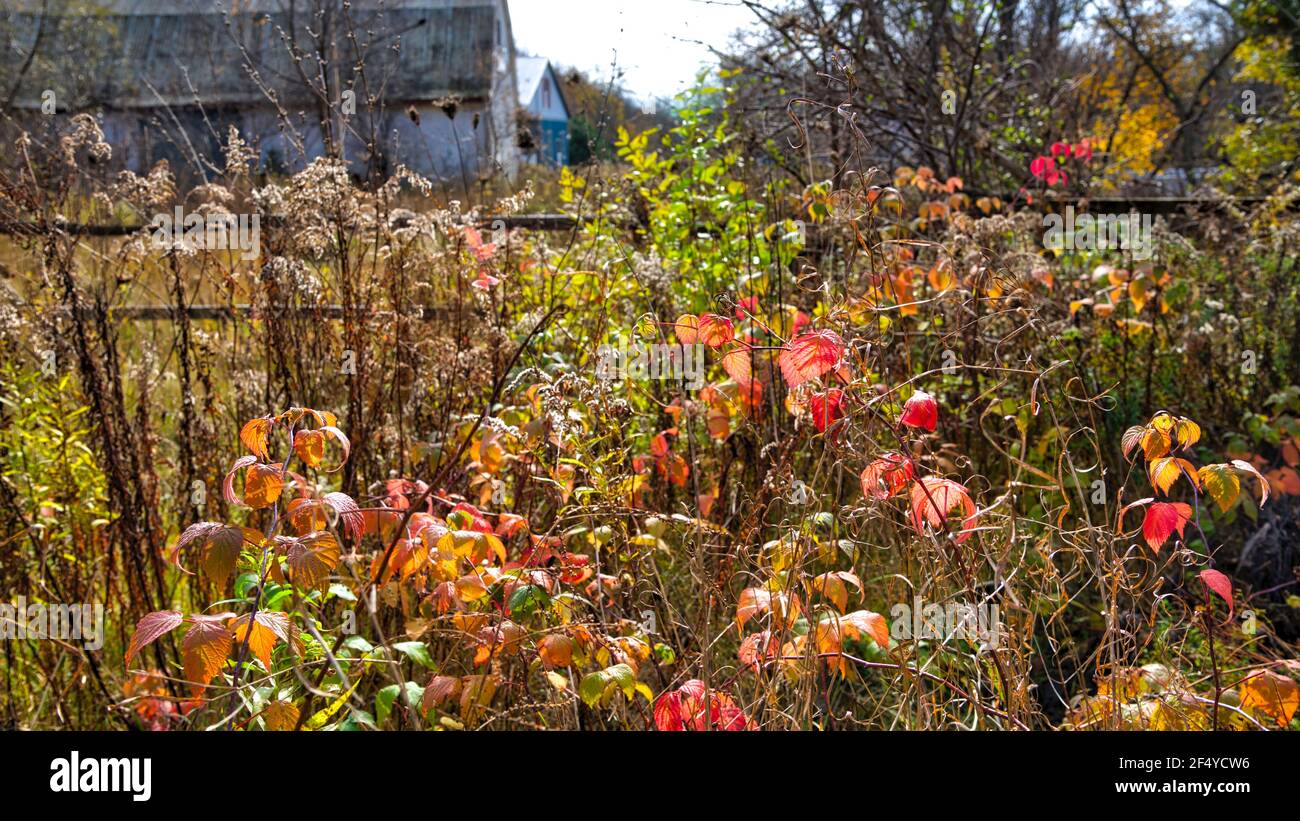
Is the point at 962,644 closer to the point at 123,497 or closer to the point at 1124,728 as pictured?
the point at 1124,728

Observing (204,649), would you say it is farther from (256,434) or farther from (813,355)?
(813,355)

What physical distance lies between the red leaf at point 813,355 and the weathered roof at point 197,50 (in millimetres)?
13696

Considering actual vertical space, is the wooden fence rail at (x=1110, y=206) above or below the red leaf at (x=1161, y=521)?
above

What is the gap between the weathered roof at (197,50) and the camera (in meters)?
16.4

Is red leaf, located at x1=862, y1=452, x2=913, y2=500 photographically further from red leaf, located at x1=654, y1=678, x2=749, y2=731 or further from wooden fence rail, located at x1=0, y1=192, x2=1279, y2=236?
wooden fence rail, located at x1=0, y1=192, x2=1279, y2=236

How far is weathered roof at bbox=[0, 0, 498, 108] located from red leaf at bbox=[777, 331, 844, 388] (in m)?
13.7

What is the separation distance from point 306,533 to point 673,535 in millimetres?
1866

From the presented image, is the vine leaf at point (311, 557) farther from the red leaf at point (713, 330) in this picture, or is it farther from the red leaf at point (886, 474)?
the red leaf at point (886, 474)

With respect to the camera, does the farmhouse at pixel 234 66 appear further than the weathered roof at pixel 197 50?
No

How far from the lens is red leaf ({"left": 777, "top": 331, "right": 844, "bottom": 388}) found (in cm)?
186

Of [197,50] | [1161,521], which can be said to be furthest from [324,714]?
A: [197,50]

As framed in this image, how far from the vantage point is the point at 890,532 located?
8.59 ft

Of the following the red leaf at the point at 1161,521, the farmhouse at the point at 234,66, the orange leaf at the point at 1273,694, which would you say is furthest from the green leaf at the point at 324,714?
the farmhouse at the point at 234,66
